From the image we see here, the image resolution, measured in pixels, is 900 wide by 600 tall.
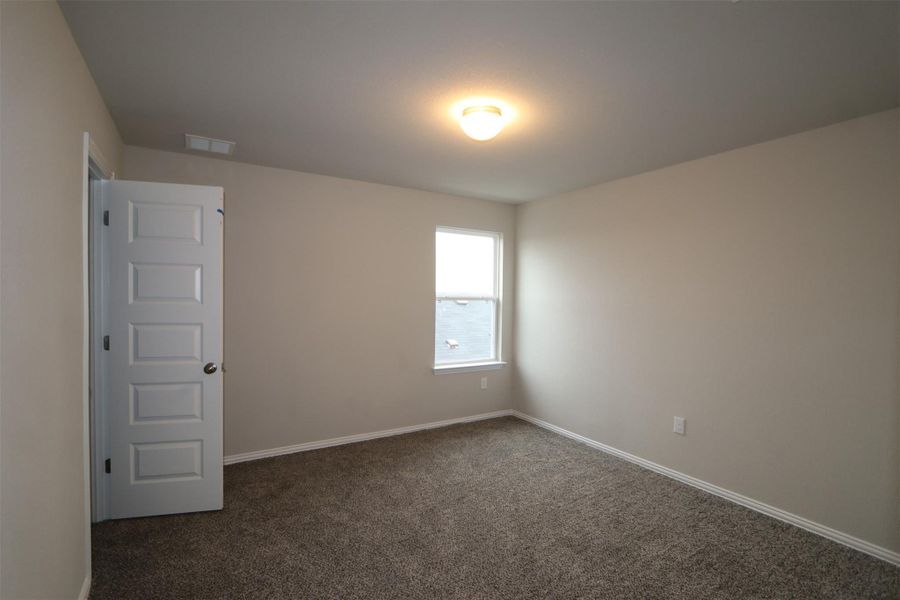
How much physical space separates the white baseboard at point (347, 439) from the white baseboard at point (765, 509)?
3.64 ft

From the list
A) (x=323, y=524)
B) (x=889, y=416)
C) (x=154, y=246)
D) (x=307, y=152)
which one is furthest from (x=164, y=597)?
(x=889, y=416)

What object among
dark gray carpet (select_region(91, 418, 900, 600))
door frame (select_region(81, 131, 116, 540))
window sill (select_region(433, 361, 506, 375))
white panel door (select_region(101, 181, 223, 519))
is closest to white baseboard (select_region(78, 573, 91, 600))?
dark gray carpet (select_region(91, 418, 900, 600))

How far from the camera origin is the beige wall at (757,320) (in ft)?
8.25

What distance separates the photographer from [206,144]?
125 inches

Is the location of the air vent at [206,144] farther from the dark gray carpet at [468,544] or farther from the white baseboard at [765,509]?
the white baseboard at [765,509]

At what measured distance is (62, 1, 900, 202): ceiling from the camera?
1.70 metres

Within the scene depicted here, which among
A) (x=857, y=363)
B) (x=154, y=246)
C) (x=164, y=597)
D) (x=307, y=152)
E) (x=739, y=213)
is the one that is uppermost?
(x=307, y=152)

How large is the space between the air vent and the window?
207 cm

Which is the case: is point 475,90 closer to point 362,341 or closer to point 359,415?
point 362,341

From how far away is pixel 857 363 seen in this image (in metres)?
2.57

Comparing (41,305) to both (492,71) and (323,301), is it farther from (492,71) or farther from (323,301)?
(323,301)

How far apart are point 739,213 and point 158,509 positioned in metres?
4.16

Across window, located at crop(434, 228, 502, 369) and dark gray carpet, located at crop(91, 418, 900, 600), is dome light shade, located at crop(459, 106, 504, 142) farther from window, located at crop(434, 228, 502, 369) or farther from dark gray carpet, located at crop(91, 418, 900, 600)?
dark gray carpet, located at crop(91, 418, 900, 600)

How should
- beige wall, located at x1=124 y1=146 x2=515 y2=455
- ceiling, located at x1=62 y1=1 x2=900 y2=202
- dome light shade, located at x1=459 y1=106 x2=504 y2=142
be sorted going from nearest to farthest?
ceiling, located at x1=62 y1=1 x2=900 y2=202 → dome light shade, located at x1=459 y1=106 x2=504 y2=142 → beige wall, located at x1=124 y1=146 x2=515 y2=455
